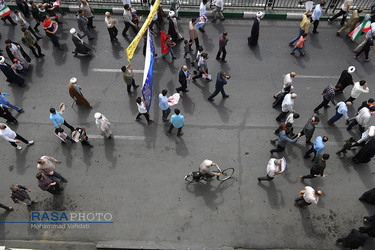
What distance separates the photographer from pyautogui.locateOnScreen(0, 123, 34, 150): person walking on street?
883cm

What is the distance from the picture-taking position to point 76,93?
10.4 meters

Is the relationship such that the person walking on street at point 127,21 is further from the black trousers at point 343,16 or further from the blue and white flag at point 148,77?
the black trousers at point 343,16

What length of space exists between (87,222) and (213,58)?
346 inches

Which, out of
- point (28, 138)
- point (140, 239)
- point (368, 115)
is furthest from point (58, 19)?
point (368, 115)

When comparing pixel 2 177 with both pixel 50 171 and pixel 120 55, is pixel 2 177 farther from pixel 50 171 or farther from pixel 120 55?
pixel 120 55

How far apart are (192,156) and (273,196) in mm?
3069

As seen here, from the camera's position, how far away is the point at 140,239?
814 centimetres

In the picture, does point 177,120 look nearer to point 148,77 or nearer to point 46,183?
point 148,77

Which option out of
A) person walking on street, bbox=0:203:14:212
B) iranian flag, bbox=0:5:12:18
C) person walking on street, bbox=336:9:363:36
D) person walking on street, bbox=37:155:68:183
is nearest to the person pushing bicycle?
person walking on street, bbox=37:155:68:183

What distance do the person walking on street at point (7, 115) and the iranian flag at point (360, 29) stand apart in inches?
606

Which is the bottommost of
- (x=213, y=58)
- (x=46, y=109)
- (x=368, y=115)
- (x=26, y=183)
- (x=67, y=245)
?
(x=67, y=245)

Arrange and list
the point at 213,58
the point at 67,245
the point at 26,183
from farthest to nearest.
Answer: the point at 213,58 → the point at 26,183 → the point at 67,245

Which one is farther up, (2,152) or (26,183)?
(2,152)

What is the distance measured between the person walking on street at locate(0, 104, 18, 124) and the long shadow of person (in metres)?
9.57
